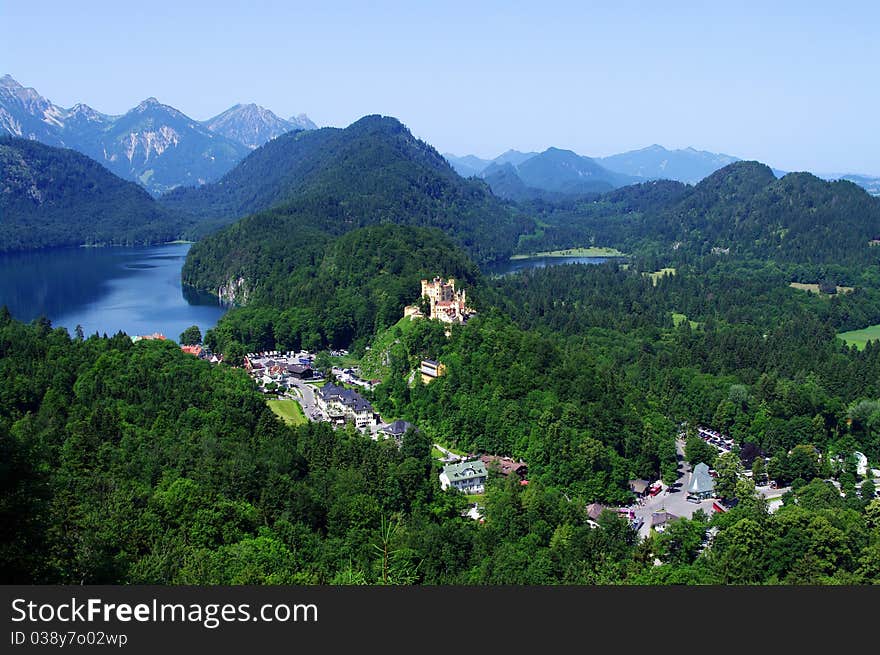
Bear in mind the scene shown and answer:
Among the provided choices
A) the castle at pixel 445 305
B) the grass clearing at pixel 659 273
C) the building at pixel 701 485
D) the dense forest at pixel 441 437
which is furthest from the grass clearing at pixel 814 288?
the building at pixel 701 485

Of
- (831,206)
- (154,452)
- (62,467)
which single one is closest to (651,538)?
(154,452)

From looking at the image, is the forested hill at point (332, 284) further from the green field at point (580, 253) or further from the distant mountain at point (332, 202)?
the green field at point (580, 253)

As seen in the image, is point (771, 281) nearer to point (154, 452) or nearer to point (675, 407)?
point (675, 407)

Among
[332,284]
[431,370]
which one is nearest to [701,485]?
[431,370]

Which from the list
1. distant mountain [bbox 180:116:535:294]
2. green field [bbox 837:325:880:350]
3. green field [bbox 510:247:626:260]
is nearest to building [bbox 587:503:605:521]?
green field [bbox 837:325:880:350]

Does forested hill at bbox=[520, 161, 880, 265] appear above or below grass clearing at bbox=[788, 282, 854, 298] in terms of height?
above

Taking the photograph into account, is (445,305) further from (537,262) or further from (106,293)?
(537,262)

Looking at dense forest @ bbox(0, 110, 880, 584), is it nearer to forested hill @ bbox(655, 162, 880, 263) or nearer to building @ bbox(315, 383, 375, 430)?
building @ bbox(315, 383, 375, 430)
